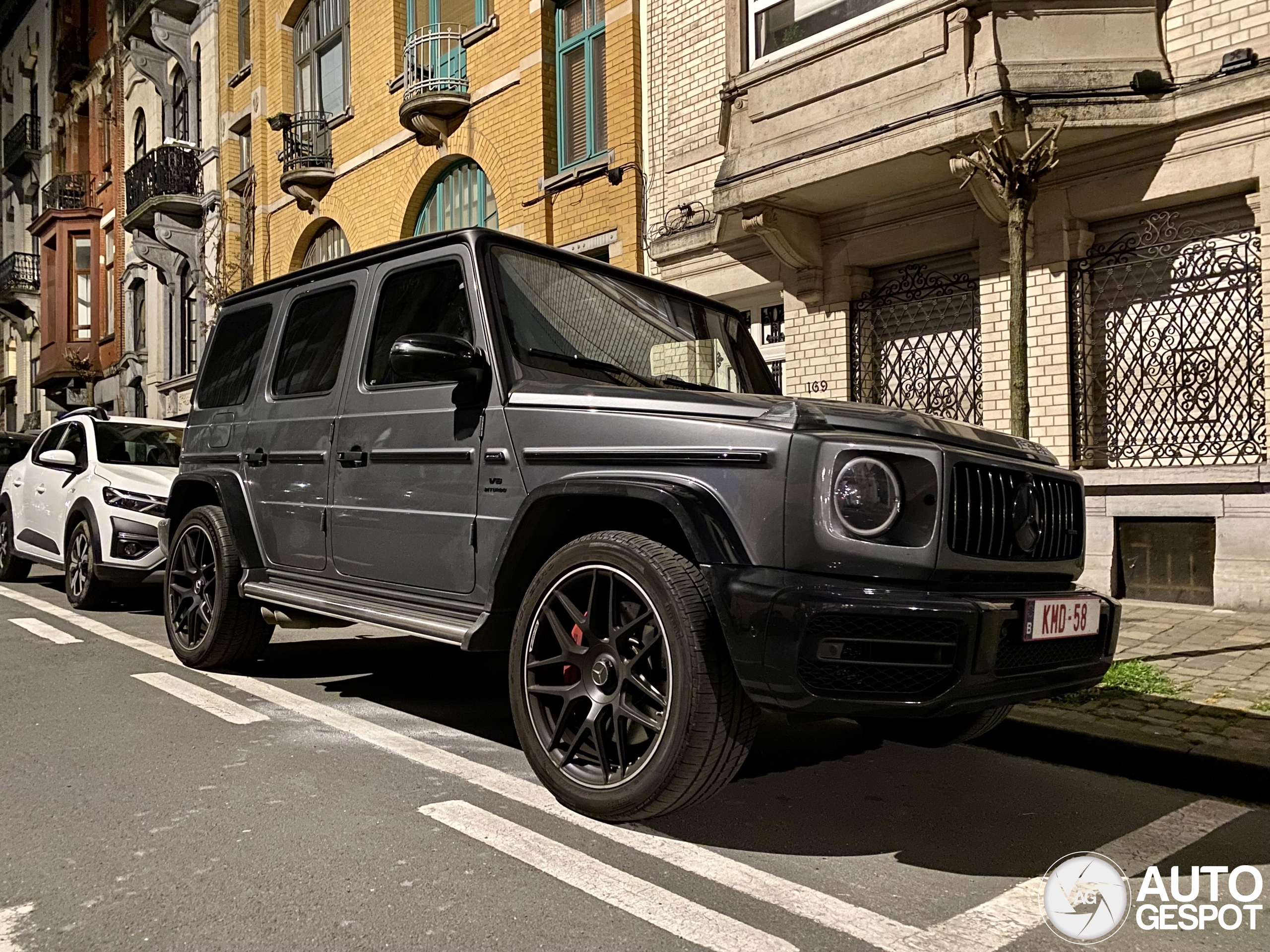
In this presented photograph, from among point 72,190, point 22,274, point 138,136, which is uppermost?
point 138,136

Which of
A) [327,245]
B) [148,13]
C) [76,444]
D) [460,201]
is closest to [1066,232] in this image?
[76,444]

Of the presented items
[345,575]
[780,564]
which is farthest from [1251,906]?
[345,575]

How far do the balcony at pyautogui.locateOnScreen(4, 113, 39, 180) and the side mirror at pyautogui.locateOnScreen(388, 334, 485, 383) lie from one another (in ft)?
125

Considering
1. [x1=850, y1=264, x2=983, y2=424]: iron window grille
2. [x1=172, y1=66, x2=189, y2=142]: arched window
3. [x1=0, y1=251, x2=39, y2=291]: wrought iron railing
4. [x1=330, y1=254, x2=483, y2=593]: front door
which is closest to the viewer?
[x1=330, y1=254, x2=483, y2=593]: front door

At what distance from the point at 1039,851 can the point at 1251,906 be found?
0.58m

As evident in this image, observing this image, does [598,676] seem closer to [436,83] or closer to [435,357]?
[435,357]

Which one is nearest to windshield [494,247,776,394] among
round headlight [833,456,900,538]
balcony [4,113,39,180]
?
round headlight [833,456,900,538]

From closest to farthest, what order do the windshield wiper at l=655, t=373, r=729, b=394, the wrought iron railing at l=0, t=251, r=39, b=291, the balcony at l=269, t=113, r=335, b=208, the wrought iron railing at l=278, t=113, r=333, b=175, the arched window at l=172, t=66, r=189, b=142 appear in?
the windshield wiper at l=655, t=373, r=729, b=394
the balcony at l=269, t=113, r=335, b=208
the wrought iron railing at l=278, t=113, r=333, b=175
the arched window at l=172, t=66, r=189, b=142
the wrought iron railing at l=0, t=251, r=39, b=291

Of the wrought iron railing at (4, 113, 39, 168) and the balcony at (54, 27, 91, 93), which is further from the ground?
the balcony at (54, 27, 91, 93)

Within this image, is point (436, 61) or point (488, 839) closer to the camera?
point (488, 839)

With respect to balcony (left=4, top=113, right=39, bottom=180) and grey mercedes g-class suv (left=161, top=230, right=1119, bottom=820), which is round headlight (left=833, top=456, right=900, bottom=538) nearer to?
grey mercedes g-class suv (left=161, top=230, right=1119, bottom=820)

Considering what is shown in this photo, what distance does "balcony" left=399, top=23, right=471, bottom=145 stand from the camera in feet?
52.0

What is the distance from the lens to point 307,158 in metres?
19.6

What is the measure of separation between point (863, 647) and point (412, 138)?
15763mm
